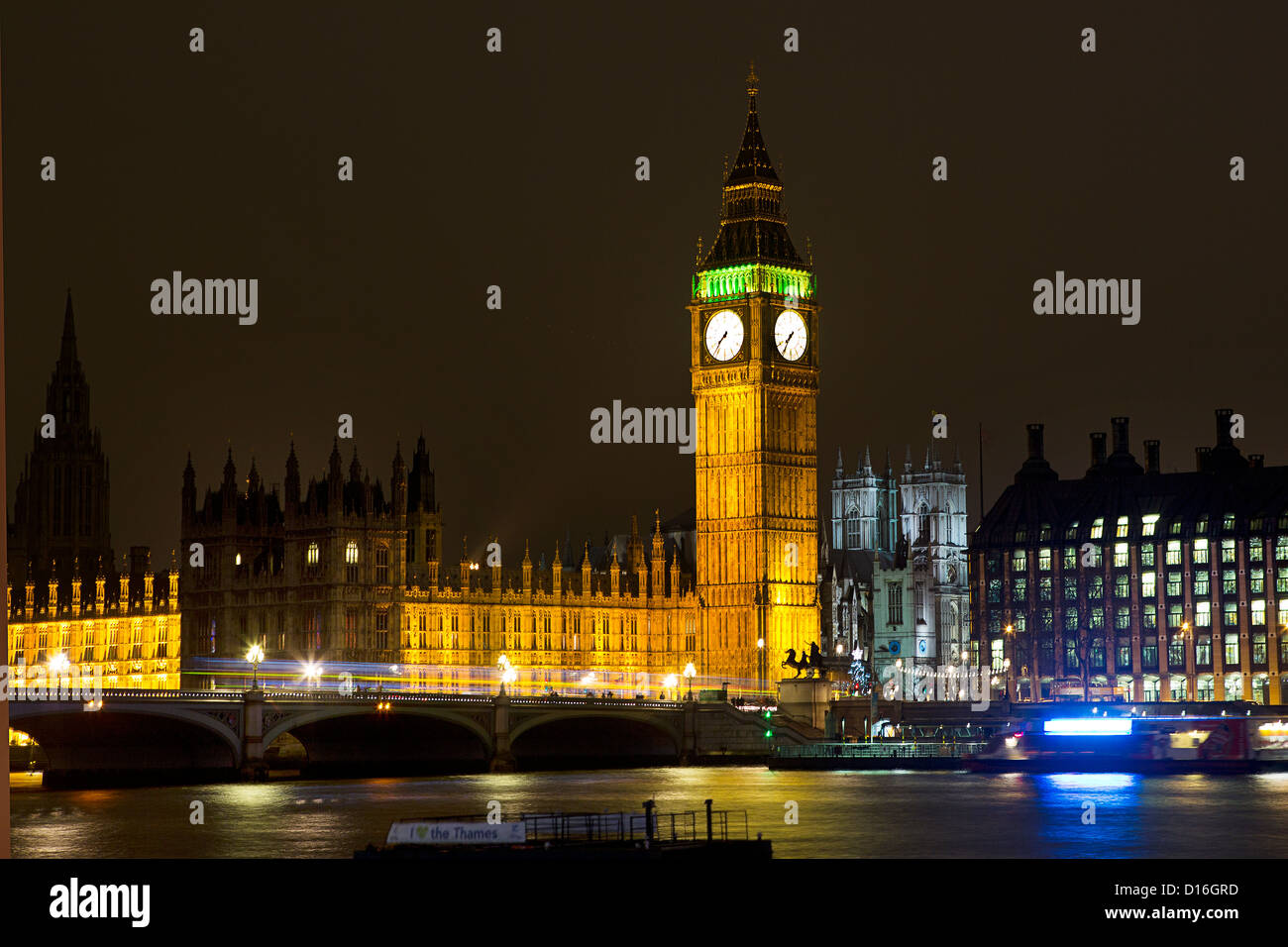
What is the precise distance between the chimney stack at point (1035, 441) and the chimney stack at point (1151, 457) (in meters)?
7.25

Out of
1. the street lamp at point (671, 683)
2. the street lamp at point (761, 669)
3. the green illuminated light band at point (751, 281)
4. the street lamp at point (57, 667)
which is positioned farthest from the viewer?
the green illuminated light band at point (751, 281)

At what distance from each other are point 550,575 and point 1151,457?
133 ft

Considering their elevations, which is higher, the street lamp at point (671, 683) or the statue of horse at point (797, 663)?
the statue of horse at point (797, 663)

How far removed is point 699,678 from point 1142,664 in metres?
27.5

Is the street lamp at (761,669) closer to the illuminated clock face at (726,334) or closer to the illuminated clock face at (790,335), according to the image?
the illuminated clock face at (726,334)

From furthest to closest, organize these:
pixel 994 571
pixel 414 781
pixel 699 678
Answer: pixel 994 571 → pixel 699 678 → pixel 414 781

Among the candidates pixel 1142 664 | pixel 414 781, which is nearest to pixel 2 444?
pixel 414 781

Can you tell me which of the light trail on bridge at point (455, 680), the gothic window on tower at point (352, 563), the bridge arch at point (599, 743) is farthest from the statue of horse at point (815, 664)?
the gothic window on tower at point (352, 563)

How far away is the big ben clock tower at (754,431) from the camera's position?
434ft

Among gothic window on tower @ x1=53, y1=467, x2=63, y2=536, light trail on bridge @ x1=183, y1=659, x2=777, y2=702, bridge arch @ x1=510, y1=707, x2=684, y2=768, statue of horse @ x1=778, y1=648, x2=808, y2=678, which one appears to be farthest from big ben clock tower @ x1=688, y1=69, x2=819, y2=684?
gothic window on tower @ x1=53, y1=467, x2=63, y2=536

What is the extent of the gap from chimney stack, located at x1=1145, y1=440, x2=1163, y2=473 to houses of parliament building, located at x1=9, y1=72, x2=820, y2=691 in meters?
22.8

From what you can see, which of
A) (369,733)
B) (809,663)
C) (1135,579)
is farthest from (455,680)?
(1135,579)
